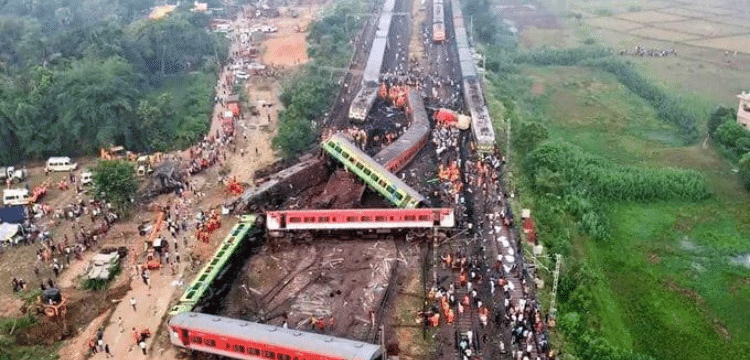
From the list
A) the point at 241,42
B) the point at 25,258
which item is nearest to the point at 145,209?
the point at 25,258

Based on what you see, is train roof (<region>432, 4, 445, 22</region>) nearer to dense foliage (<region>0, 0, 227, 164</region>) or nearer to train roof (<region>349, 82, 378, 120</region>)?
dense foliage (<region>0, 0, 227, 164</region>)

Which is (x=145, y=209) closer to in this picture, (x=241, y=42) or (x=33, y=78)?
(x=33, y=78)

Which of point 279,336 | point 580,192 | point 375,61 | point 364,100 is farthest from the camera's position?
point 375,61

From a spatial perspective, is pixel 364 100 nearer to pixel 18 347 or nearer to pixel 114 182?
pixel 114 182

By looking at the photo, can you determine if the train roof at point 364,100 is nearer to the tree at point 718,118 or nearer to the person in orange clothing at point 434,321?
the person in orange clothing at point 434,321

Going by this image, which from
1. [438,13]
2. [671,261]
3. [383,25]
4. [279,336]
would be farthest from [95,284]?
[438,13]

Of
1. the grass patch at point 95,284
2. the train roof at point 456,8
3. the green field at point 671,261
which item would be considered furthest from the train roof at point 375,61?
the grass patch at point 95,284

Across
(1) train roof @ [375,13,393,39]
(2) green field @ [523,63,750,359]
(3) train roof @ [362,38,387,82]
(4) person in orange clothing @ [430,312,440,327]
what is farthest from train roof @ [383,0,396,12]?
(4) person in orange clothing @ [430,312,440,327]
